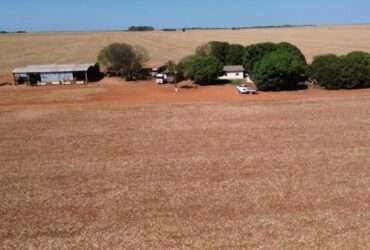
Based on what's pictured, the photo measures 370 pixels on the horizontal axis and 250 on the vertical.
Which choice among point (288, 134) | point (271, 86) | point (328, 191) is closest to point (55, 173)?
point (328, 191)

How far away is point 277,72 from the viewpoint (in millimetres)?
37750

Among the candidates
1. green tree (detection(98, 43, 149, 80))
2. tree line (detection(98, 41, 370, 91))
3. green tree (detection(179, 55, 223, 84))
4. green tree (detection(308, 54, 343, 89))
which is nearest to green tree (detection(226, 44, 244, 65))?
tree line (detection(98, 41, 370, 91))

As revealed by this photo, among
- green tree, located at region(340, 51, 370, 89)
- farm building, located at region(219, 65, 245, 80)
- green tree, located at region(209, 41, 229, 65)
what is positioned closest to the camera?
green tree, located at region(340, 51, 370, 89)

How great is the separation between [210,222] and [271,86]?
90.6 ft

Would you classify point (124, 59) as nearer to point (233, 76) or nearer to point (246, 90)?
point (233, 76)

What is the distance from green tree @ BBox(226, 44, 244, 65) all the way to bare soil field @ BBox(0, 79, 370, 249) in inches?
967

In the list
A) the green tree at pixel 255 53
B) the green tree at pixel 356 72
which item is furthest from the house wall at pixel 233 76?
the green tree at pixel 356 72

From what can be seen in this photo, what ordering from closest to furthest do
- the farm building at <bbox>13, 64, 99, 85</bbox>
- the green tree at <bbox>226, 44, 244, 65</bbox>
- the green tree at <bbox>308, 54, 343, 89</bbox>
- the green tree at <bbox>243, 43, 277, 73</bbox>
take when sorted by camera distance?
the green tree at <bbox>308, 54, 343, 89</bbox>
the green tree at <bbox>243, 43, 277, 73</bbox>
the farm building at <bbox>13, 64, 99, 85</bbox>
the green tree at <bbox>226, 44, 244, 65</bbox>

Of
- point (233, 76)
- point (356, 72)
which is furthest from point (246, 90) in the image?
point (356, 72)

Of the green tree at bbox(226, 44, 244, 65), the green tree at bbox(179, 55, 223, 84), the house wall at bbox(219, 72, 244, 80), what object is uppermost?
the green tree at bbox(226, 44, 244, 65)

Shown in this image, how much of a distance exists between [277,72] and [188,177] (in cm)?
2311

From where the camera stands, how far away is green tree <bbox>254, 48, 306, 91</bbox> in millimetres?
37875

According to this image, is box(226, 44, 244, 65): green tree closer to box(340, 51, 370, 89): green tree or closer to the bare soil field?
box(340, 51, 370, 89): green tree

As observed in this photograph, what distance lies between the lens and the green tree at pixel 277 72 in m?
37.9
